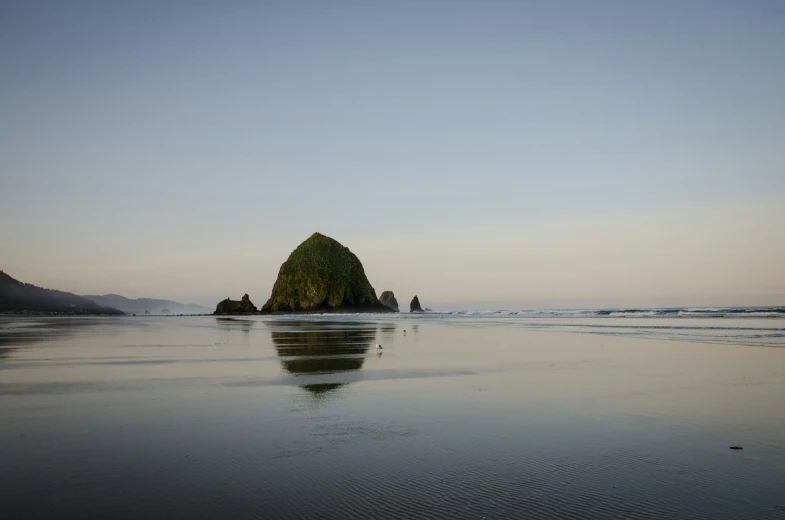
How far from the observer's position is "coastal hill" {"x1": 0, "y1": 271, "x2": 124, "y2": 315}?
13400cm

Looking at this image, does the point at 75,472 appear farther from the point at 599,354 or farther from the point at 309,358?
the point at 599,354

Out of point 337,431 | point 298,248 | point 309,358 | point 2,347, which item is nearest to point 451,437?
point 337,431

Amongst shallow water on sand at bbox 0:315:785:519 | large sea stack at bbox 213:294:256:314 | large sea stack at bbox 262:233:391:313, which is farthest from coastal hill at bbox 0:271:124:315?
shallow water on sand at bbox 0:315:785:519

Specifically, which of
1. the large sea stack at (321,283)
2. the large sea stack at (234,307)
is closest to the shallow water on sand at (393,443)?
the large sea stack at (234,307)

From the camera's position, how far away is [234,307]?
13062 cm

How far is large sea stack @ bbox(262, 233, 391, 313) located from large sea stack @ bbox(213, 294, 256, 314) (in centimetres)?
1086

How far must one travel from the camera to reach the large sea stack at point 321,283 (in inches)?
5758

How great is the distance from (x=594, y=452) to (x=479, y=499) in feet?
7.95

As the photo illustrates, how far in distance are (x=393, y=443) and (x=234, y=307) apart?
130655 mm

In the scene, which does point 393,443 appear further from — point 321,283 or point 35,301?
point 35,301

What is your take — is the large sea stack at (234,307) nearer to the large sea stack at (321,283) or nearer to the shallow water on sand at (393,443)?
the large sea stack at (321,283)

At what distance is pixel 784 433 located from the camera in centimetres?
757

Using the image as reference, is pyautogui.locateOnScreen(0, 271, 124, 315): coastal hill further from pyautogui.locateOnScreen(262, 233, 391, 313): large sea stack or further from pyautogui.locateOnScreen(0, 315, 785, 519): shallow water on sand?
pyautogui.locateOnScreen(0, 315, 785, 519): shallow water on sand

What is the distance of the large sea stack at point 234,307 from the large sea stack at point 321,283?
10.9m
